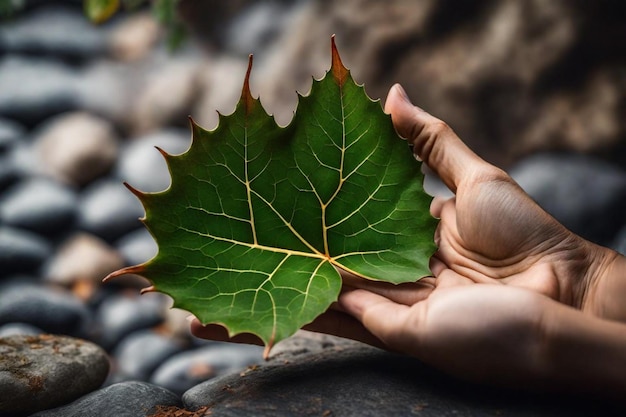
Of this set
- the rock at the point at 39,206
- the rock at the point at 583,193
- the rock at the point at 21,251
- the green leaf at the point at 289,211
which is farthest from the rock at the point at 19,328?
the rock at the point at 583,193

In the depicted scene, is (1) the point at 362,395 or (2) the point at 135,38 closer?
(1) the point at 362,395

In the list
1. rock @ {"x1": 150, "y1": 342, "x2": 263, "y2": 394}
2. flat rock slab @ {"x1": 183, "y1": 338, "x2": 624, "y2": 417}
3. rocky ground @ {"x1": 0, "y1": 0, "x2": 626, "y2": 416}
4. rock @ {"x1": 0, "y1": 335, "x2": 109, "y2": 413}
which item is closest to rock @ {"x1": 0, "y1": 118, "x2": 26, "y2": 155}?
rocky ground @ {"x1": 0, "y1": 0, "x2": 626, "y2": 416}

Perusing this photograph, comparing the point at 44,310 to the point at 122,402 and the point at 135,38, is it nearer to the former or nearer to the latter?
the point at 122,402

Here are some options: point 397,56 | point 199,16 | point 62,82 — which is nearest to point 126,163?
point 62,82

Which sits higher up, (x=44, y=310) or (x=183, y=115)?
(x=183, y=115)

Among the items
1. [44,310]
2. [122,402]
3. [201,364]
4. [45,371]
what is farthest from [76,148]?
[122,402]

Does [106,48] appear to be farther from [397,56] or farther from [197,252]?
[197,252]

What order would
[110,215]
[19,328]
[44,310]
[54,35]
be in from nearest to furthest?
[19,328], [44,310], [110,215], [54,35]
